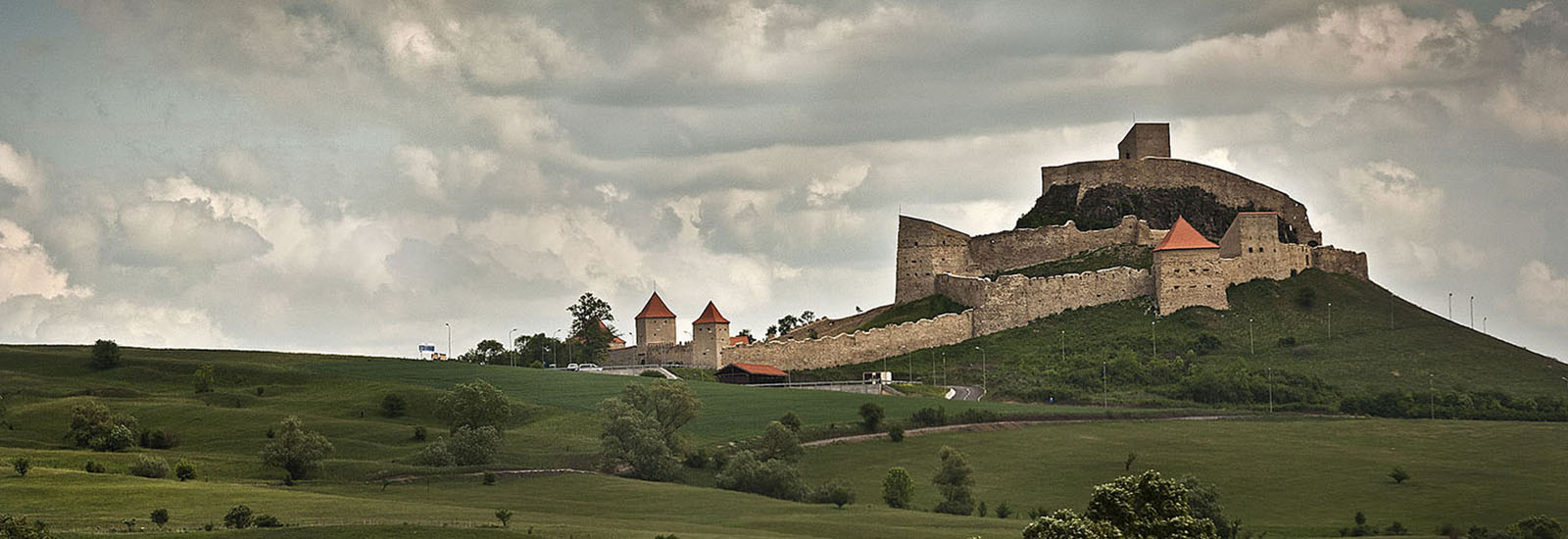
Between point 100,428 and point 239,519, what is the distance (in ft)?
103

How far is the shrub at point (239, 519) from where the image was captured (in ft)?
189

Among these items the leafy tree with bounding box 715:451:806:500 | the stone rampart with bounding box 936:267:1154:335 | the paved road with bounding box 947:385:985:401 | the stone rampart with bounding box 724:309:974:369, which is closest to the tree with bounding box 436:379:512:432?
the leafy tree with bounding box 715:451:806:500

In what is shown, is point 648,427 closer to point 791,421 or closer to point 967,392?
point 791,421

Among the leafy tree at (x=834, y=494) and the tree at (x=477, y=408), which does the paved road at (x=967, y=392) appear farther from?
the leafy tree at (x=834, y=494)

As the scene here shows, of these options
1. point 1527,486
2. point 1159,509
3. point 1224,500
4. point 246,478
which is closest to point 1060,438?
point 1224,500

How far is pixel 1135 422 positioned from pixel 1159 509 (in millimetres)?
56057

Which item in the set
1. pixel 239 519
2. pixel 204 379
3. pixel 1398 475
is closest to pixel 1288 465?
pixel 1398 475

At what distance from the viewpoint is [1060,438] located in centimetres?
9069

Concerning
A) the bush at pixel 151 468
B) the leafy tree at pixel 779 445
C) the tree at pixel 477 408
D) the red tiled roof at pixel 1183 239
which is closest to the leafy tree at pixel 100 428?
the bush at pixel 151 468

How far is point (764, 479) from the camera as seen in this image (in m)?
76.1

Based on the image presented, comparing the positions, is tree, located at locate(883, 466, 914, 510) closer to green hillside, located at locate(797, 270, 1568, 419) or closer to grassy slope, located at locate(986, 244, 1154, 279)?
green hillside, located at locate(797, 270, 1568, 419)

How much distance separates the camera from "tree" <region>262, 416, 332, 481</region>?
253 feet

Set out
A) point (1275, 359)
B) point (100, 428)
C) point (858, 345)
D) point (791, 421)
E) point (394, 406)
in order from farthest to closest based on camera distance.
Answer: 1. point (858, 345)
2. point (1275, 359)
3. point (394, 406)
4. point (791, 421)
5. point (100, 428)

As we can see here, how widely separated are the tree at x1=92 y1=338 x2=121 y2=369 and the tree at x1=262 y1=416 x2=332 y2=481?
3654 cm
